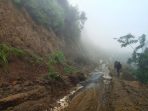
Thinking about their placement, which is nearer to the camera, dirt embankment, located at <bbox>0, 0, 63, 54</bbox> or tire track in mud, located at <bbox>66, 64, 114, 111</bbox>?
tire track in mud, located at <bbox>66, 64, 114, 111</bbox>

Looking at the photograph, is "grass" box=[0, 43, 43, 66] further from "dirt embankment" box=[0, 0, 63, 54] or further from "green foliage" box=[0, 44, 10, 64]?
"dirt embankment" box=[0, 0, 63, 54]

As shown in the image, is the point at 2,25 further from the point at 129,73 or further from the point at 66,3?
the point at 66,3

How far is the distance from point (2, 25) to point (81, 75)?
339 inches

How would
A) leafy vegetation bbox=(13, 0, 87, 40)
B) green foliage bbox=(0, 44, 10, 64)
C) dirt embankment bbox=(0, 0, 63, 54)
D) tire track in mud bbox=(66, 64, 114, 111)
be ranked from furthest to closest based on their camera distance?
leafy vegetation bbox=(13, 0, 87, 40) → dirt embankment bbox=(0, 0, 63, 54) → green foliage bbox=(0, 44, 10, 64) → tire track in mud bbox=(66, 64, 114, 111)

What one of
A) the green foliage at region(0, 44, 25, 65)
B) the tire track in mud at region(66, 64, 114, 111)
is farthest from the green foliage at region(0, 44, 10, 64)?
the tire track in mud at region(66, 64, 114, 111)

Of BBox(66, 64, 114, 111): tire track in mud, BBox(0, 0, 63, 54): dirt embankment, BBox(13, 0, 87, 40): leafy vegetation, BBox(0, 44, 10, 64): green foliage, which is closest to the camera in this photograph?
BBox(66, 64, 114, 111): tire track in mud

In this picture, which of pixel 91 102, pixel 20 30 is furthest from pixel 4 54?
pixel 20 30

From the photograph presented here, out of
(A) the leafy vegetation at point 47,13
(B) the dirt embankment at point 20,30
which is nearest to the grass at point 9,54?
(B) the dirt embankment at point 20,30

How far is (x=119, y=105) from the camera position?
12039 mm

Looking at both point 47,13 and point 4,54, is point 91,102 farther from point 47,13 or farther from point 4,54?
point 47,13

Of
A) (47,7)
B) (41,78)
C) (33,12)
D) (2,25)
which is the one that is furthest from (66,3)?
(41,78)

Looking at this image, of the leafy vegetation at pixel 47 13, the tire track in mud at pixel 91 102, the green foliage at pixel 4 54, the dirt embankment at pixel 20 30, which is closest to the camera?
the tire track in mud at pixel 91 102

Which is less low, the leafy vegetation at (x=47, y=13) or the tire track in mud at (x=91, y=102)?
the leafy vegetation at (x=47, y=13)

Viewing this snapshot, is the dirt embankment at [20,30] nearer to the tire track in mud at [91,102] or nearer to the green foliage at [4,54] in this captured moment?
the green foliage at [4,54]
